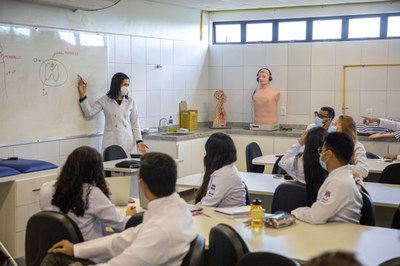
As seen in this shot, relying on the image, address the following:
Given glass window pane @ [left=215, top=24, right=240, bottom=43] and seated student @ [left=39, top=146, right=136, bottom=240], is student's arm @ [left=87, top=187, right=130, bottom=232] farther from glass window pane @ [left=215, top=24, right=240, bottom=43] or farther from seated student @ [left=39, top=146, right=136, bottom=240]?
glass window pane @ [left=215, top=24, right=240, bottom=43]

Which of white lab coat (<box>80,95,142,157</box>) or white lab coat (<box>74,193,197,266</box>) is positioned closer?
white lab coat (<box>74,193,197,266</box>)

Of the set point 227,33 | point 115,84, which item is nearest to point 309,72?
point 227,33

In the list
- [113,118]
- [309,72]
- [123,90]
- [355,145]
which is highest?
[309,72]

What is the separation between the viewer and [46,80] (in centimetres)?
611

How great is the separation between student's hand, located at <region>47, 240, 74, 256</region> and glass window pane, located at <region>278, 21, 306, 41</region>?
6.31m

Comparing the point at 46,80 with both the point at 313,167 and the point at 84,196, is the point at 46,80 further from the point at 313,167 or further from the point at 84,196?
the point at 313,167

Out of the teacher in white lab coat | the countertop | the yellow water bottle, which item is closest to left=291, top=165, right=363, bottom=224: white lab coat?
the yellow water bottle

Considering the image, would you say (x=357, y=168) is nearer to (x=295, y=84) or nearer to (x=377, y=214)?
(x=377, y=214)

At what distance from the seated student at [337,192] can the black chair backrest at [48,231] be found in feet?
4.45

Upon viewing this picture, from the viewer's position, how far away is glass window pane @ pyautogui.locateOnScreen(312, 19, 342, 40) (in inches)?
326

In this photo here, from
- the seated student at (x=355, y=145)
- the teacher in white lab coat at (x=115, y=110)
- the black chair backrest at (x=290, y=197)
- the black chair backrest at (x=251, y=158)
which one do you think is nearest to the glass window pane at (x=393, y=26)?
the black chair backrest at (x=251, y=158)

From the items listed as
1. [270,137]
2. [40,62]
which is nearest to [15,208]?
[40,62]

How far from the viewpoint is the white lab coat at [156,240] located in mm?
2539

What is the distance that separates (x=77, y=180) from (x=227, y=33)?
622 centimetres
